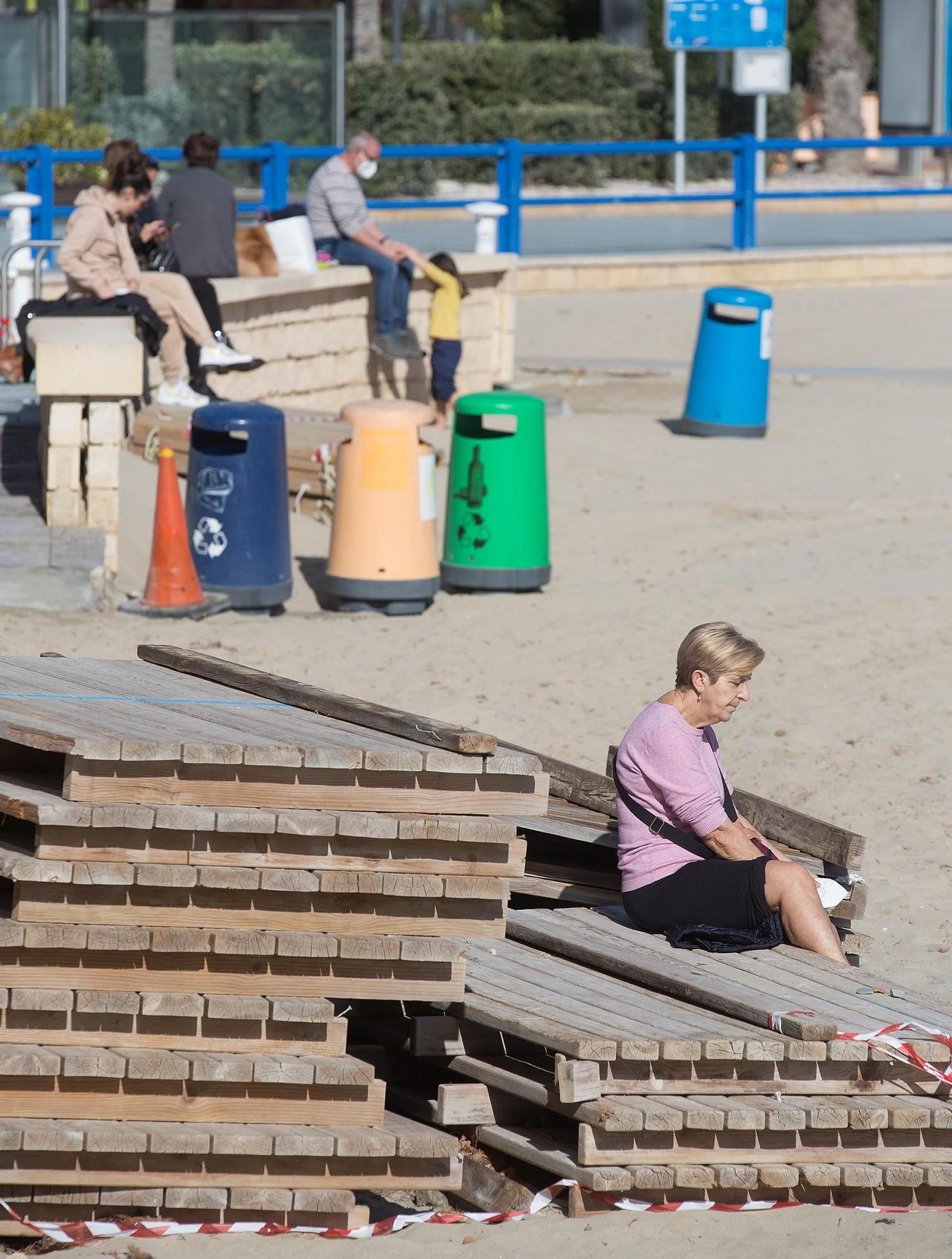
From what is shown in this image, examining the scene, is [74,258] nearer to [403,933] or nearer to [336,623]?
[336,623]

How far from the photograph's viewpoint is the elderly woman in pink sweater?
4.63m

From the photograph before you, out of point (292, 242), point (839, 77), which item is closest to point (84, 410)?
point (292, 242)

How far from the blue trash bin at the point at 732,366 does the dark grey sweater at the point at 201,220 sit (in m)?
3.32

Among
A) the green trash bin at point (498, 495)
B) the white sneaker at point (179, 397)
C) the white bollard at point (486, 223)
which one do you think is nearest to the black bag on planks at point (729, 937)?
the green trash bin at point (498, 495)

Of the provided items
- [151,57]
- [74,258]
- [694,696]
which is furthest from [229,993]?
[151,57]

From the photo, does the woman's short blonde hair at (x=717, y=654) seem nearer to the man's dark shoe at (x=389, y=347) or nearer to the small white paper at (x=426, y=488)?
the small white paper at (x=426, y=488)

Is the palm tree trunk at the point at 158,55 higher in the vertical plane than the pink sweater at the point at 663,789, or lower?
higher

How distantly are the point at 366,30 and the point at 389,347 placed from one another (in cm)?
1791

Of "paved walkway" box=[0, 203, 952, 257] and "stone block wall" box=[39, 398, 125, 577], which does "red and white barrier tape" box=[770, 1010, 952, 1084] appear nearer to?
"stone block wall" box=[39, 398, 125, 577]

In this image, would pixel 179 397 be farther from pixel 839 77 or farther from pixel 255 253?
pixel 839 77

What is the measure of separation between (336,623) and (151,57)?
1358cm

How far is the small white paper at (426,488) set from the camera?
29.1 feet

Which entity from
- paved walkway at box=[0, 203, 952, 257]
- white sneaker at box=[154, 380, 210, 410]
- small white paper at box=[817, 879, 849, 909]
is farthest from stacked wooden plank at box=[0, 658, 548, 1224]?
paved walkway at box=[0, 203, 952, 257]

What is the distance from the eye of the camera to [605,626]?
8.63 meters
